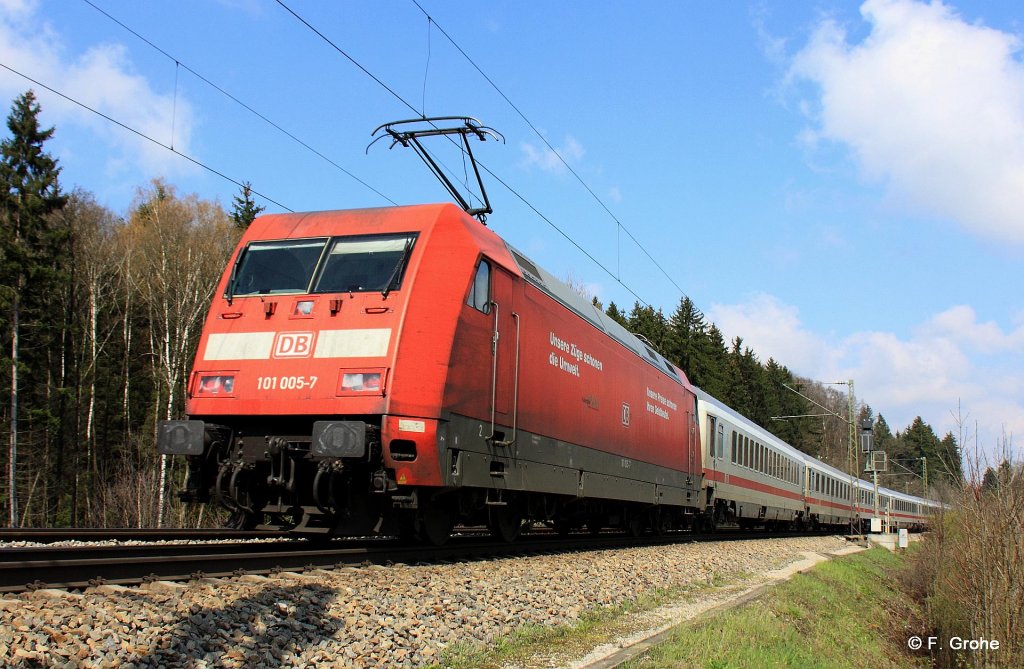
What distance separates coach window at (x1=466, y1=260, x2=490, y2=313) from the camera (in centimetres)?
938

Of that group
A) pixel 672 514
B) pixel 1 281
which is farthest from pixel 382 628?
pixel 1 281

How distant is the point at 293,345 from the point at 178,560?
288 centimetres

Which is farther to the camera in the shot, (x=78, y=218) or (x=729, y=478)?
(x=78, y=218)

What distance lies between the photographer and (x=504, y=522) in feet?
37.7

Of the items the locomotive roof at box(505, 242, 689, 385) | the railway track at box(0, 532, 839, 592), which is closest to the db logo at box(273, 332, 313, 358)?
the railway track at box(0, 532, 839, 592)

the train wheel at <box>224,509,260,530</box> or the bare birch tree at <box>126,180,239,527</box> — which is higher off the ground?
the bare birch tree at <box>126,180,239,527</box>

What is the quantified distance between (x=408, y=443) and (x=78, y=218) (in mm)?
29405

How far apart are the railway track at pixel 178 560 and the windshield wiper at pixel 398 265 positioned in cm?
271

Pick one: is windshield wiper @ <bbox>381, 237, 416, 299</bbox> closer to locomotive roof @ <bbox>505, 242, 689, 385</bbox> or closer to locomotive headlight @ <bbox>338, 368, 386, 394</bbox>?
locomotive headlight @ <bbox>338, 368, 386, 394</bbox>

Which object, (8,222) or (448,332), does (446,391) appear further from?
(8,222)

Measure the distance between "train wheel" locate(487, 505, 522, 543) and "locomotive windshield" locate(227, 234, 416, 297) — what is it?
3744mm

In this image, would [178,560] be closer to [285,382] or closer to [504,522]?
[285,382]

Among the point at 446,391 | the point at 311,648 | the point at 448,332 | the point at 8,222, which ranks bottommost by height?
the point at 311,648

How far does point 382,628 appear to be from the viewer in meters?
5.96
